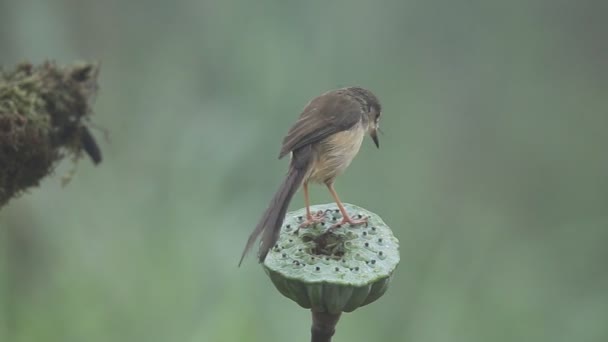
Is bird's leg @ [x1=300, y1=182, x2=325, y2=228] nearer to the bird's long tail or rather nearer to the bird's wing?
the bird's long tail

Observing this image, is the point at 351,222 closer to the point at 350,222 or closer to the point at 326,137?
the point at 350,222

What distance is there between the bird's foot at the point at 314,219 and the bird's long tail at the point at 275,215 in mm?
41

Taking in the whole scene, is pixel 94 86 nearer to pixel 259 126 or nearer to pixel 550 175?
pixel 259 126

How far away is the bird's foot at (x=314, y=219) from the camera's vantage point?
102 centimetres

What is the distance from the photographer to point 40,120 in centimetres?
152

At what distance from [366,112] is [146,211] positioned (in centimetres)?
135

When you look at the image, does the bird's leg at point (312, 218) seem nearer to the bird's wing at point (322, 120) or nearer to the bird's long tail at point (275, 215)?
the bird's long tail at point (275, 215)

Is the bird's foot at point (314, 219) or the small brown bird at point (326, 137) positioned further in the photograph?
the small brown bird at point (326, 137)

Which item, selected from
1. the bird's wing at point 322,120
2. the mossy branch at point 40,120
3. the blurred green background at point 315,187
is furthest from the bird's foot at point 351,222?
the blurred green background at point 315,187

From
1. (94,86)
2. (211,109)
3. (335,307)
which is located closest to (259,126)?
(211,109)

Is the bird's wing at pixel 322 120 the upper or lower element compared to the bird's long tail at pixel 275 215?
upper

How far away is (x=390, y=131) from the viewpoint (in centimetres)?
277

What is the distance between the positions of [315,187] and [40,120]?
3.70ft

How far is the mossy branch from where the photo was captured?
54.7 inches
